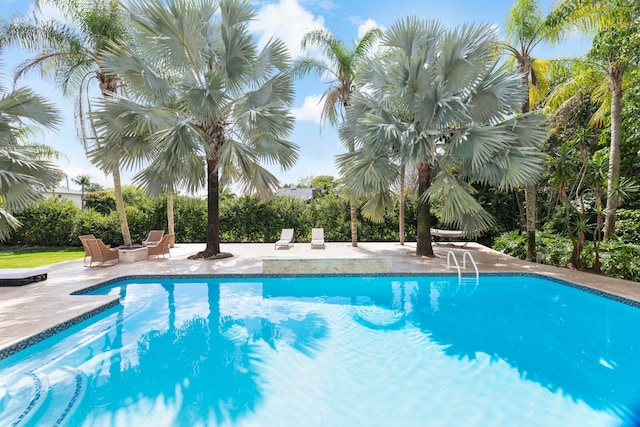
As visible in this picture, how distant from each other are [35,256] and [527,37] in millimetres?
17823

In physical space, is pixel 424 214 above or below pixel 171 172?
below

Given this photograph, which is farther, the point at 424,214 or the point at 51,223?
the point at 51,223

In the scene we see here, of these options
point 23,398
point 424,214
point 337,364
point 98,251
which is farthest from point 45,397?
point 424,214

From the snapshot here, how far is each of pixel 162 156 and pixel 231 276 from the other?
3711mm

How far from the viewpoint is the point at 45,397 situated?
3654 mm

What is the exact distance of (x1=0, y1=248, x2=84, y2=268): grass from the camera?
33.9 ft

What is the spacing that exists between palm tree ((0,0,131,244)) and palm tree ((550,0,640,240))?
12.3m

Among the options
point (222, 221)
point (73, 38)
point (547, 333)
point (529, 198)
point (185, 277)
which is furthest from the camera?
point (222, 221)

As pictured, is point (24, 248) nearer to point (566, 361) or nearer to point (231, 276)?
point (231, 276)

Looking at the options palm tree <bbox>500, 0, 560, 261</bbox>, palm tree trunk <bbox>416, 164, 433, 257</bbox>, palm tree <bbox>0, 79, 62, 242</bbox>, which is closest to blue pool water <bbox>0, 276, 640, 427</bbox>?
palm tree <bbox>0, 79, 62, 242</bbox>

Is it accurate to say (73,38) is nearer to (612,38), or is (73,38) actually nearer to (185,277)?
(185,277)

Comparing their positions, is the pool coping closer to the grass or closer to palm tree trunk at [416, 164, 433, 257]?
palm tree trunk at [416, 164, 433, 257]

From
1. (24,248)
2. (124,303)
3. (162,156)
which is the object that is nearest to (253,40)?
(162,156)

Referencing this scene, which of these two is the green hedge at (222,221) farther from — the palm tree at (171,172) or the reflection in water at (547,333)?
the reflection in water at (547,333)
